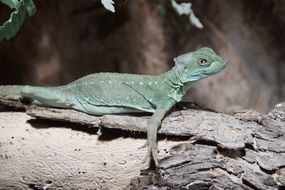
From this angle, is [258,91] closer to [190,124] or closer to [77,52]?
[77,52]

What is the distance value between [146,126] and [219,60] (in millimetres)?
687

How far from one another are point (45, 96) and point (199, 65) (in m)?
1.05

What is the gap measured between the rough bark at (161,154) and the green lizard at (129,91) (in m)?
0.17

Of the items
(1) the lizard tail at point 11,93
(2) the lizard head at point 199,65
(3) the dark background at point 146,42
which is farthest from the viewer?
(3) the dark background at point 146,42

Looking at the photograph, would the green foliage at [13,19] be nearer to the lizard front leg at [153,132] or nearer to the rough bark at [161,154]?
the rough bark at [161,154]

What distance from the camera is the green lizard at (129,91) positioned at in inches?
112

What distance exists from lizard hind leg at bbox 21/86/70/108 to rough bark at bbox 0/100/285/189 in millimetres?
176

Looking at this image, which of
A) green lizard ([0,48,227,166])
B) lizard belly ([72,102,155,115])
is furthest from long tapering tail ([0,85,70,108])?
lizard belly ([72,102,155,115])

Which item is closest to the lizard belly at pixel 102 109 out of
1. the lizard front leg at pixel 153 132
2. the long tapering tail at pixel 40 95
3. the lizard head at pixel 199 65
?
the long tapering tail at pixel 40 95

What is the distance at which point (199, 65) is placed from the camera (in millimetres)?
2842

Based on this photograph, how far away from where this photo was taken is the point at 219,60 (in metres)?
2.84

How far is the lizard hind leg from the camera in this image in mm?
2867

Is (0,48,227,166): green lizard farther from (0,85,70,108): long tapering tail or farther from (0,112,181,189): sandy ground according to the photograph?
(0,112,181,189): sandy ground

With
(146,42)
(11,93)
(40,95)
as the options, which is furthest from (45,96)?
(146,42)
